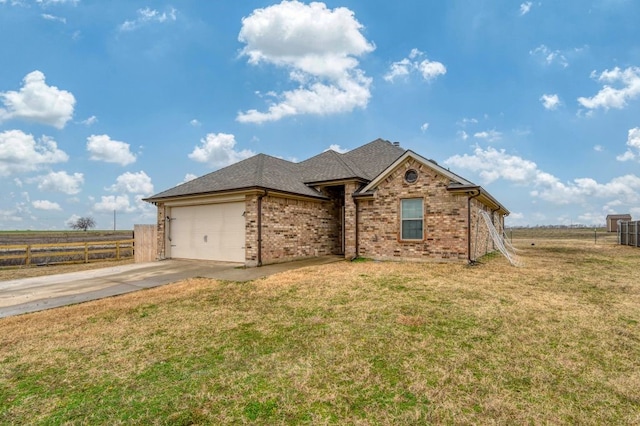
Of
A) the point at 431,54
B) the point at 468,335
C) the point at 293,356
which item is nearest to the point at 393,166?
the point at 431,54

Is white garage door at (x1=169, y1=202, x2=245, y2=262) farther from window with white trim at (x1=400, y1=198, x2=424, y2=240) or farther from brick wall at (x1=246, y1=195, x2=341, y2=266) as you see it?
window with white trim at (x1=400, y1=198, x2=424, y2=240)

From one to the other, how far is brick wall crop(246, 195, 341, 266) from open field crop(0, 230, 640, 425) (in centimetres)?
469

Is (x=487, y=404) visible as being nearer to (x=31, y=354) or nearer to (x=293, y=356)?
(x=293, y=356)

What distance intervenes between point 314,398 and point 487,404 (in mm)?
1638

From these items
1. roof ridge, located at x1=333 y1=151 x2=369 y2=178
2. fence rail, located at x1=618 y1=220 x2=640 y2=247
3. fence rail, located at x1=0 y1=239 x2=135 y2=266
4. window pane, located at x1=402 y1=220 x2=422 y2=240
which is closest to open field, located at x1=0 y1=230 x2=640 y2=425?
window pane, located at x1=402 y1=220 x2=422 y2=240

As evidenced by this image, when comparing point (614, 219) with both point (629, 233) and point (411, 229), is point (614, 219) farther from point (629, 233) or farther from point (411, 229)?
point (411, 229)

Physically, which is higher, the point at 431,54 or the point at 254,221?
the point at 431,54

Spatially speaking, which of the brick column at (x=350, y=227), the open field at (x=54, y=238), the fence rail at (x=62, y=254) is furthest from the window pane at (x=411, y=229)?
the open field at (x=54, y=238)

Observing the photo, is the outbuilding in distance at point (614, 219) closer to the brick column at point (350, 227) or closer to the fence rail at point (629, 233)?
the fence rail at point (629, 233)

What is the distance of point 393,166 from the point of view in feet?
42.0

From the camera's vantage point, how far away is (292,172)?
16.2 m

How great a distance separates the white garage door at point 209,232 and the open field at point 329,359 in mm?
5188

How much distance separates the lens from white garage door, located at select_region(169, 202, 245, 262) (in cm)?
1257

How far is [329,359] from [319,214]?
36.7 ft
